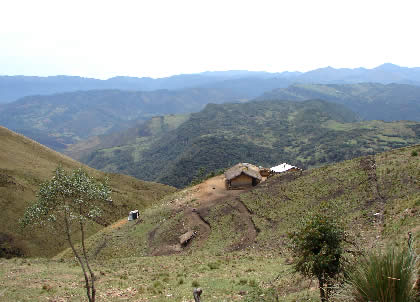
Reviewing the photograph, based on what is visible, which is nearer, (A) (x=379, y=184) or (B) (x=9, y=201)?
(A) (x=379, y=184)

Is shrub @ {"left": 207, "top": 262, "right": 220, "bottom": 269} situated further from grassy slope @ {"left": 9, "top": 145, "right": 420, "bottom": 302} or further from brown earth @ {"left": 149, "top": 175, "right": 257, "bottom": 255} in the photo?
brown earth @ {"left": 149, "top": 175, "right": 257, "bottom": 255}

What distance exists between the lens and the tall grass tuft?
5039mm

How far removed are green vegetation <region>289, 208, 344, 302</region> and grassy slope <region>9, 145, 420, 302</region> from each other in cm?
85

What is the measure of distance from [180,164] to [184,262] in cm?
17492

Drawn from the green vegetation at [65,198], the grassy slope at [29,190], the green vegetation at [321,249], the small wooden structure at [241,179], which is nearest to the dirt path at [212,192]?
the small wooden structure at [241,179]

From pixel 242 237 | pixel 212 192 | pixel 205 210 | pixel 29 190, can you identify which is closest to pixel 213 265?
pixel 242 237

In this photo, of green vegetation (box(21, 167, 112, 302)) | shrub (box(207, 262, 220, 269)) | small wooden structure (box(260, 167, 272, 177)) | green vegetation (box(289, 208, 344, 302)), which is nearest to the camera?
green vegetation (box(289, 208, 344, 302))

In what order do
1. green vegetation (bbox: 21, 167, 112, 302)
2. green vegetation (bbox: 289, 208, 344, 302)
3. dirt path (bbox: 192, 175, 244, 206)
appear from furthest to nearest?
dirt path (bbox: 192, 175, 244, 206) → green vegetation (bbox: 21, 167, 112, 302) → green vegetation (bbox: 289, 208, 344, 302)

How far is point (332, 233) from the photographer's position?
10.0m

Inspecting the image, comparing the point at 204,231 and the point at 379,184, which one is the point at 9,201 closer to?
the point at 204,231

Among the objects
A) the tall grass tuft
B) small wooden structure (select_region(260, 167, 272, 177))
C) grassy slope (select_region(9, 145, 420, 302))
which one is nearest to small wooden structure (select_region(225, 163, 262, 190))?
grassy slope (select_region(9, 145, 420, 302))

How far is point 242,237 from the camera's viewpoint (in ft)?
98.7

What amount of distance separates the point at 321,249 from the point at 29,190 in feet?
193

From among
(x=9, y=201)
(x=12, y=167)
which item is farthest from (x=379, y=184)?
(x=12, y=167)
